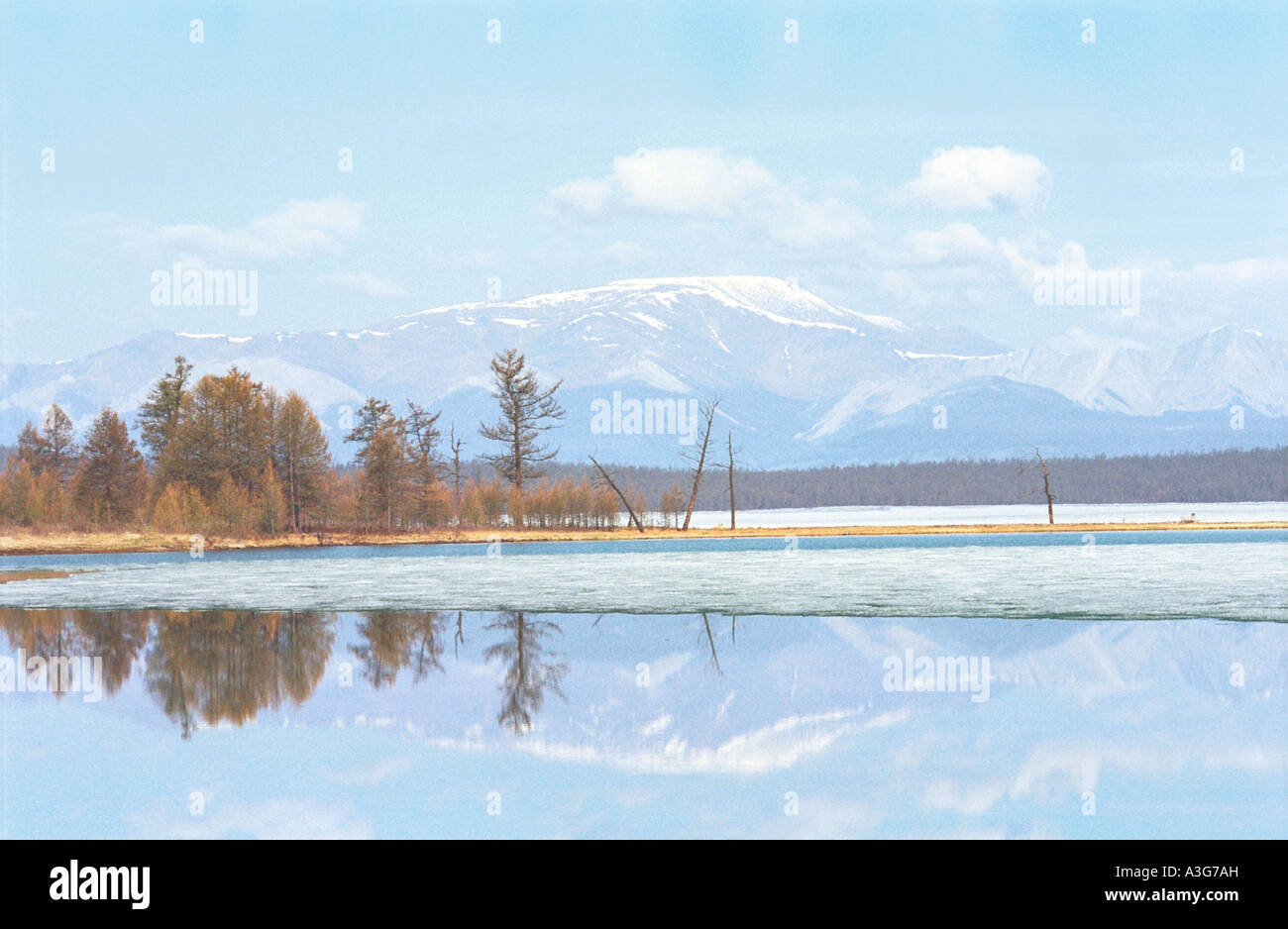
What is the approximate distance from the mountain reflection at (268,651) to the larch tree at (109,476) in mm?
40057

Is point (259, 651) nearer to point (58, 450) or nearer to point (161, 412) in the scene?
point (161, 412)

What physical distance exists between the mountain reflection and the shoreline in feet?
106

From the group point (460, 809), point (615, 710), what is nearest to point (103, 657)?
point (615, 710)

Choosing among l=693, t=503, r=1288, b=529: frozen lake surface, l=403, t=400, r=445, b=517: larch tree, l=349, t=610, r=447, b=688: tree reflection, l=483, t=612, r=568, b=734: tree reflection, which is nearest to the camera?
l=483, t=612, r=568, b=734: tree reflection

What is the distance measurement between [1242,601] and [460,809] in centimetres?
1697

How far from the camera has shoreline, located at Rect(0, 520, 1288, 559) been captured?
54.7 m

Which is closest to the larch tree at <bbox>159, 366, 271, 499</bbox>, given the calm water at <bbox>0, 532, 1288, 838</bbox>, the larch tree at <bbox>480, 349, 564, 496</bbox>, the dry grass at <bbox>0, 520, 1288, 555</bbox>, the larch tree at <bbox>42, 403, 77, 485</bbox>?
the dry grass at <bbox>0, 520, 1288, 555</bbox>

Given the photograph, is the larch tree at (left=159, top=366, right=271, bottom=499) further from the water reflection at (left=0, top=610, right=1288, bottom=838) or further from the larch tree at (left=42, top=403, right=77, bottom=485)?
the water reflection at (left=0, top=610, right=1288, bottom=838)

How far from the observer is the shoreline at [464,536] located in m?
54.7

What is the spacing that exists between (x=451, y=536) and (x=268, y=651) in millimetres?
43076

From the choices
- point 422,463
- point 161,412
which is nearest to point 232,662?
point 422,463

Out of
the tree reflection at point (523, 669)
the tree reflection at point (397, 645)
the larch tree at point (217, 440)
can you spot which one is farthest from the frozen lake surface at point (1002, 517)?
the tree reflection at point (523, 669)
